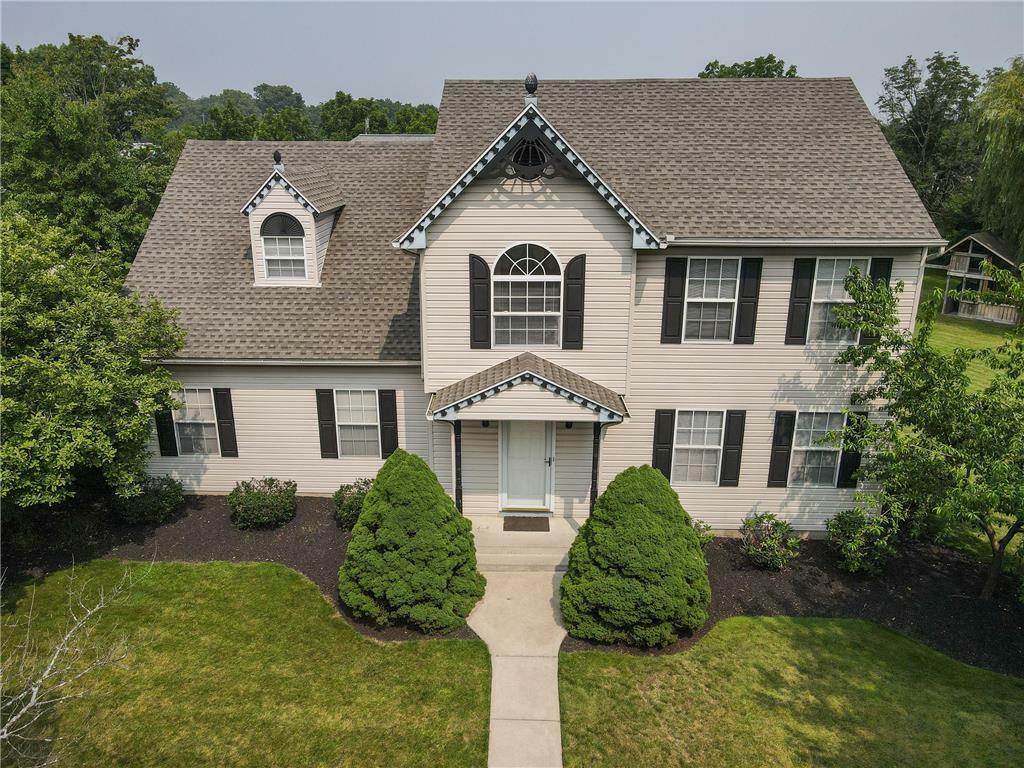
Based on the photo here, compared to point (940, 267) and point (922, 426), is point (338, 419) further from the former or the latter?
point (940, 267)

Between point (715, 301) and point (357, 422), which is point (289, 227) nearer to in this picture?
point (357, 422)

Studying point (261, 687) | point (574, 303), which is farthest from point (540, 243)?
point (261, 687)

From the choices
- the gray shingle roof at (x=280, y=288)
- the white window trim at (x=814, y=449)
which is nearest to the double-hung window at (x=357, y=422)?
the gray shingle roof at (x=280, y=288)

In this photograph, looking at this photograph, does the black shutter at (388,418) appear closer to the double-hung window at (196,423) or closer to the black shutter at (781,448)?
the double-hung window at (196,423)

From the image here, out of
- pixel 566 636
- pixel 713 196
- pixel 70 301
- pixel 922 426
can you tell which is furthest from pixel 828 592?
pixel 70 301

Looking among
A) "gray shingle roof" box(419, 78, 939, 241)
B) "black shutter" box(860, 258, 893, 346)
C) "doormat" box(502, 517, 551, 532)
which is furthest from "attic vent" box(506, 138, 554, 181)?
"doormat" box(502, 517, 551, 532)
